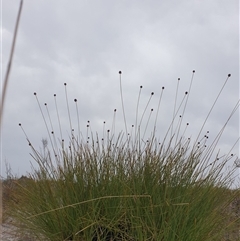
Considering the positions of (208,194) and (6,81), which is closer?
(6,81)

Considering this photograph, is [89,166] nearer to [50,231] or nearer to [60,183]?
[60,183]

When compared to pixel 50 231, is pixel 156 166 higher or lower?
higher

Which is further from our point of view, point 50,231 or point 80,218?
point 50,231

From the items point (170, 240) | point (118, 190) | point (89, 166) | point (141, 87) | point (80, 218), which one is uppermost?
point (141, 87)

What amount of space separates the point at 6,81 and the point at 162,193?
265 centimetres

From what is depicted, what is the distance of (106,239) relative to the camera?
3.08m

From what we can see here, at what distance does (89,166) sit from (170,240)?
35.3 inches

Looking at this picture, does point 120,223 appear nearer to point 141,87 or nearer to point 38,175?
point 38,175

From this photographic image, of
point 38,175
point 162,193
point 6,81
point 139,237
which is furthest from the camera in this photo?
point 38,175

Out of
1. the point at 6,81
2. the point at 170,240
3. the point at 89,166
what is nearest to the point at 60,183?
the point at 89,166

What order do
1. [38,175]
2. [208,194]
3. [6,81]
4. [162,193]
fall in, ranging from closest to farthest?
[6,81], [162,193], [208,194], [38,175]

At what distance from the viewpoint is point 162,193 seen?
293 centimetres

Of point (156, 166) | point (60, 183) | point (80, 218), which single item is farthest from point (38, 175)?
point (156, 166)

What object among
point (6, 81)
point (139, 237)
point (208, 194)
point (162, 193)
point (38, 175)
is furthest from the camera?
point (38, 175)
